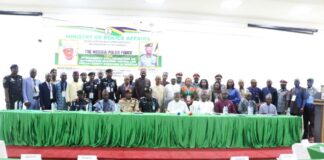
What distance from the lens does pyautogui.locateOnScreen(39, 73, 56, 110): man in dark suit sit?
735 cm

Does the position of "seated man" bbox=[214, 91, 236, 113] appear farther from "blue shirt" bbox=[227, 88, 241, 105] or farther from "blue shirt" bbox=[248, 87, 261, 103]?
"blue shirt" bbox=[248, 87, 261, 103]

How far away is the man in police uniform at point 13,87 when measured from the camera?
7.32 meters

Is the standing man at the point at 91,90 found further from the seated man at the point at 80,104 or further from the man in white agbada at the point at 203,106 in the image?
the man in white agbada at the point at 203,106

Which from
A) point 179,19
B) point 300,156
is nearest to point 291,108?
point 179,19

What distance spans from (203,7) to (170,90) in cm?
305

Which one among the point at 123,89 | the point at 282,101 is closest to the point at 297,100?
the point at 282,101

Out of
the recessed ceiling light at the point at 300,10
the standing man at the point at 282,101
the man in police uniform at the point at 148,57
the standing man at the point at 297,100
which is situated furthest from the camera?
the man in police uniform at the point at 148,57

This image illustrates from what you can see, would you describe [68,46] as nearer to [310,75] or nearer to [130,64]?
[130,64]

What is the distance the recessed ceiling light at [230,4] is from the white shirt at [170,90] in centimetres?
286

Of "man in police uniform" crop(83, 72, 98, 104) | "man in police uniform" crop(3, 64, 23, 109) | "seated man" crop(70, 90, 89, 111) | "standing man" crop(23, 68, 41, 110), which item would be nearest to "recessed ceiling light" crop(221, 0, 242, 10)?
"man in police uniform" crop(83, 72, 98, 104)

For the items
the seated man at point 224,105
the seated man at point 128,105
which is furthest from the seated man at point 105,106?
the seated man at point 224,105

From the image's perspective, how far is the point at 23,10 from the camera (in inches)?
377

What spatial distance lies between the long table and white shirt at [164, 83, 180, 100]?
209 cm

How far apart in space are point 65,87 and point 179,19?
4235 mm
